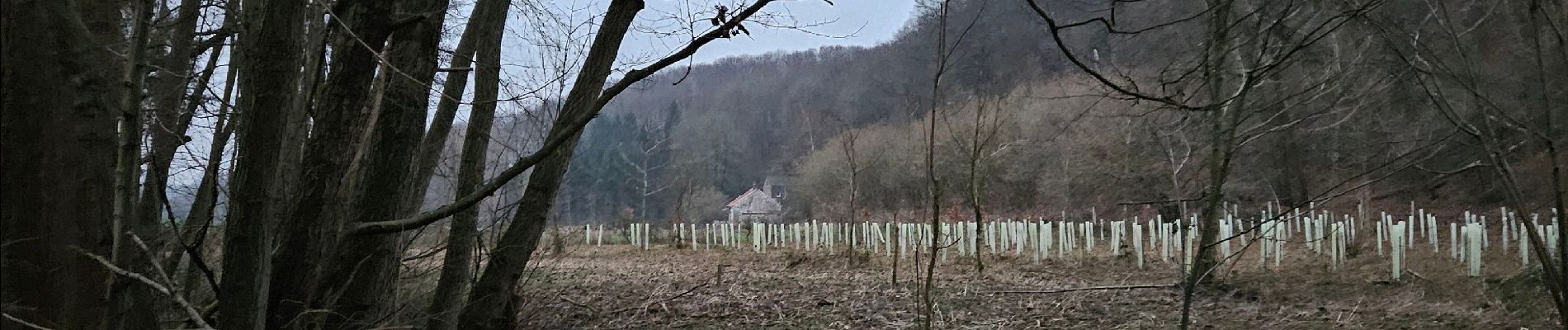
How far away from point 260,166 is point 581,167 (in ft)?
26.8

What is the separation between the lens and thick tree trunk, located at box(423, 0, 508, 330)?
414cm

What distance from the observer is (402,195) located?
10.4 ft

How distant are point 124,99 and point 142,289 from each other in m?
0.54

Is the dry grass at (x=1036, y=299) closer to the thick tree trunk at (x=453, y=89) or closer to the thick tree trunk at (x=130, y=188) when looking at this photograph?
the thick tree trunk at (x=453, y=89)

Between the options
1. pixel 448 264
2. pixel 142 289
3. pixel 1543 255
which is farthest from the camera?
pixel 448 264

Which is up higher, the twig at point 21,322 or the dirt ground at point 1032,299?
the twig at point 21,322

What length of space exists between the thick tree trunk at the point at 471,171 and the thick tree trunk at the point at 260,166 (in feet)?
6.79

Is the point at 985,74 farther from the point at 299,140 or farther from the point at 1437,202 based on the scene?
the point at 299,140

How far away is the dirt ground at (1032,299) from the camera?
23.1 feet

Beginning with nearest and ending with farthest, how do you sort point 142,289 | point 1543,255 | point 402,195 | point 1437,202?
point 142,289 < point 1543,255 < point 402,195 < point 1437,202

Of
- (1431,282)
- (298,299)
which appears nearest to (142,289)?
(298,299)

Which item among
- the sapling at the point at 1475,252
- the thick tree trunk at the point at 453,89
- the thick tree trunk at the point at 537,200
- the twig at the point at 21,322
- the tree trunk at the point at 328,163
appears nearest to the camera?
the twig at the point at 21,322

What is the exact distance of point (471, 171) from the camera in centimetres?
459

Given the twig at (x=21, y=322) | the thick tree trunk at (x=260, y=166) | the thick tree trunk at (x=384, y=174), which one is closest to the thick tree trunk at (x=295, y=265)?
the thick tree trunk at (x=384, y=174)
